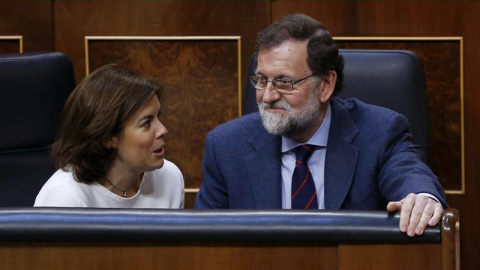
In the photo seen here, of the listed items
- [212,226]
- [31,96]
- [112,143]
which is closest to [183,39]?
[31,96]

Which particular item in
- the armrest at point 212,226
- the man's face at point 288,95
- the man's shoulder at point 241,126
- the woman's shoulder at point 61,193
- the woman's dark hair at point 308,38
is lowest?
the woman's shoulder at point 61,193

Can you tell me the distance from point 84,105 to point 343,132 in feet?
1.75

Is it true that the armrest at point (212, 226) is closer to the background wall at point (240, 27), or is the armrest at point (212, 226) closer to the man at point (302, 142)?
the man at point (302, 142)

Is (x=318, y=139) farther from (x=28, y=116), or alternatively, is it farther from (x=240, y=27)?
(x=240, y=27)

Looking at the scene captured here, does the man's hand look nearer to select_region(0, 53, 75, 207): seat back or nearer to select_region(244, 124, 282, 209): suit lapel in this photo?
select_region(244, 124, 282, 209): suit lapel

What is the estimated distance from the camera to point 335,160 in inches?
68.3

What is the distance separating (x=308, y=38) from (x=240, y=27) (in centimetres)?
88

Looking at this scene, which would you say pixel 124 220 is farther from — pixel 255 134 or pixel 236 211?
pixel 255 134

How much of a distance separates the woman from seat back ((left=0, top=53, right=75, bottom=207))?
7.6 inches

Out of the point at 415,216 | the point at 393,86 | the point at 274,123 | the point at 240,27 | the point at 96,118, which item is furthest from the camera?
the point at 240,27

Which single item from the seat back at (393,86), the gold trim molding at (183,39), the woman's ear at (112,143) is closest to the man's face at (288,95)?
the seat back at (393,86)

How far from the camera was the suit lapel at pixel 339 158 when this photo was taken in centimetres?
170

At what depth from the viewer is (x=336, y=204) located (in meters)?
1.70

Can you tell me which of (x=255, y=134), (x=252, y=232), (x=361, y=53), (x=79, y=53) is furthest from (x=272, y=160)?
(x=79, y=53)
